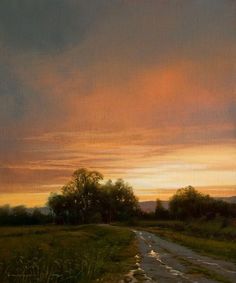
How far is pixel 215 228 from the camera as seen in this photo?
93.9 m

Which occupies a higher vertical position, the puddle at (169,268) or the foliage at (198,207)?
the foliage at (198,207)

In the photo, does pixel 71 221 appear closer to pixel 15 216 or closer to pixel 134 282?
pixel 15 216

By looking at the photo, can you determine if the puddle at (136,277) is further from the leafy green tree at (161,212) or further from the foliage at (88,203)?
the leafy green tree at (161,212)

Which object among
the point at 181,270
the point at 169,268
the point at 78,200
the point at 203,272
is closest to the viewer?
the point at 203,272

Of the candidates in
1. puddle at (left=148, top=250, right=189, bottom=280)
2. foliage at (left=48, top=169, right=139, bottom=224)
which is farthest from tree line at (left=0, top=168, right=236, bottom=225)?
puddle at (left=148, top=250, right=189, bottom=280)

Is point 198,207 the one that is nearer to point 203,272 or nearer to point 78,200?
point 78,200

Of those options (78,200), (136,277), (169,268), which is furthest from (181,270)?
(78,200)

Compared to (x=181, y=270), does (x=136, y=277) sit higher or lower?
lower

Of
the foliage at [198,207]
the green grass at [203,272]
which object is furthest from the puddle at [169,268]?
the foliage at [198,207]

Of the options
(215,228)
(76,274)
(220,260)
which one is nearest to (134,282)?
(76,274)

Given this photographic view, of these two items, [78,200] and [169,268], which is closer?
[169,268]

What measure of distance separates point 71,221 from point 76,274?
141m

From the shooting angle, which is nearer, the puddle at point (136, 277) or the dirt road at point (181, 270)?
the puddle at point (136, 277)

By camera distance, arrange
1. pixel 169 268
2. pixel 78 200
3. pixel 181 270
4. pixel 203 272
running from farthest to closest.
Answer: pixel 78 200 < pixel 169 268 < pixel 181 270 < pixel 203 272
